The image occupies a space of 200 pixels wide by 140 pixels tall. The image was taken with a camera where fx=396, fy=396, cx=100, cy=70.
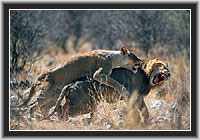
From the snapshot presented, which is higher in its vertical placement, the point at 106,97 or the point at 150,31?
the point at 150,31

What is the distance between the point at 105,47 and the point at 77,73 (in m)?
9.62

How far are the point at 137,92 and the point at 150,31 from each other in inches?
316

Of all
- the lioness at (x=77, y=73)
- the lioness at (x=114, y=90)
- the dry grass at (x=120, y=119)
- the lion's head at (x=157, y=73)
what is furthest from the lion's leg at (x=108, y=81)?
the lion's head at (x=157, y=73)

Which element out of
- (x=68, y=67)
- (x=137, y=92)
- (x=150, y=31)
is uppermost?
(x=150, y=31)

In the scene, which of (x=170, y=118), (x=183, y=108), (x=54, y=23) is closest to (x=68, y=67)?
(x=170, y=118)

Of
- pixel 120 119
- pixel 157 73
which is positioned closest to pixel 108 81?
pixel 120 119

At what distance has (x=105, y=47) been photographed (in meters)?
17.2

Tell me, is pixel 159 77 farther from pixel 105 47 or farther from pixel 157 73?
pixel 105 47

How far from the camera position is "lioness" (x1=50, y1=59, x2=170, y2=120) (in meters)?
7.34

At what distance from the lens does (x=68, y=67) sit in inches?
300

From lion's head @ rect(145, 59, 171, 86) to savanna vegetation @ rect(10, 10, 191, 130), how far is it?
74cm

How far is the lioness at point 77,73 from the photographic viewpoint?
7.35 metres

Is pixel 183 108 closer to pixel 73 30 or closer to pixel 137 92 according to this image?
pixel 137 92

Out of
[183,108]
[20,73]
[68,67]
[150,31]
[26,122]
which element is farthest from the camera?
[150,31]
